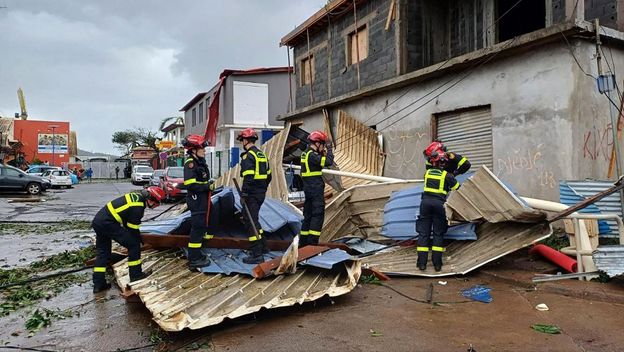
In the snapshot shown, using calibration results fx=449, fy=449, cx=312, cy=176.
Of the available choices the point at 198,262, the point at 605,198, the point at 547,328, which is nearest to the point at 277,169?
the point at 198,262

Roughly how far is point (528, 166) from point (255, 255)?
5151 millimetres

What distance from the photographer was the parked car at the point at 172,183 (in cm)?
1786

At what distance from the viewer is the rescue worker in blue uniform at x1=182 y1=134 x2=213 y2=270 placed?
17.6 feet

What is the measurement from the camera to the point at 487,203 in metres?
5.48

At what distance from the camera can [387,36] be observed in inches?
472

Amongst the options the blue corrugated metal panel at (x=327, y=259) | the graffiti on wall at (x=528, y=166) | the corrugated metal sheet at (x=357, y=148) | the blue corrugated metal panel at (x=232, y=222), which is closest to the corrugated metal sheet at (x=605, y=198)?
the graffiti on wall at (x=528, y=166)

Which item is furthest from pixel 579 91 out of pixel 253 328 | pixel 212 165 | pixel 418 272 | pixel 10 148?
pixel 10 148

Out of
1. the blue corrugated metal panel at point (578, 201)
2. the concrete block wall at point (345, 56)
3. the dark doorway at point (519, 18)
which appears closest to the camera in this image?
the blue corrugated metal panel at point (578, 201)

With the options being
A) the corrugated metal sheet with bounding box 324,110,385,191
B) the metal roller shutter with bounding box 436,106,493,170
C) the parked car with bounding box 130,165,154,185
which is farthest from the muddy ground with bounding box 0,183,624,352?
the parked car with bounding box 130,165,154,185

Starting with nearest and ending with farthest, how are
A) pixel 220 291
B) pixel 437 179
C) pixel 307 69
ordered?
pixel 220 291 → pixel 437 179 → pixel 307 69

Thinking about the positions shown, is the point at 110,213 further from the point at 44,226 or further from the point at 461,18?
the point at 461,18

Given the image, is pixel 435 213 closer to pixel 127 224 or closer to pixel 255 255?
pixel 255 255

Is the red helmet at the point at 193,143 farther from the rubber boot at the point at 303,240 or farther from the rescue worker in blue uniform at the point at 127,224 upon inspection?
the rubber boot at the point at 303,240

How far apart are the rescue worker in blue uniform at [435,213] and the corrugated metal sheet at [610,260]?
5.51 feet
